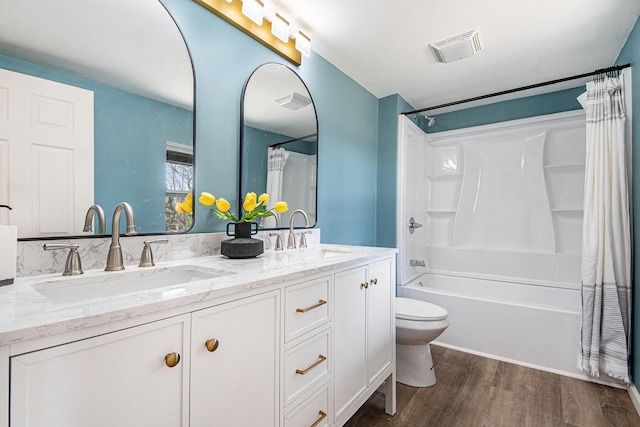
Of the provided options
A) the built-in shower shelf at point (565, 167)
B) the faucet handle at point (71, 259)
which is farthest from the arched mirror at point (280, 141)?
the built-in shower shelf at point (565, 167)

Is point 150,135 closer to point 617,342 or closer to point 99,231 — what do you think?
point 99,231

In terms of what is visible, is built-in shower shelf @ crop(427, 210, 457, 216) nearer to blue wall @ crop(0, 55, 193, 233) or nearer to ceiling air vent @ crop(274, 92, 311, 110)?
ceiling air vent @ crop(274, 92, 311, 110)

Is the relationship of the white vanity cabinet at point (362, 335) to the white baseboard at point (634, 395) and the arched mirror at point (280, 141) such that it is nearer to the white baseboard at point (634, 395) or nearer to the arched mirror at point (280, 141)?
the arched mirror at point (280, 141)

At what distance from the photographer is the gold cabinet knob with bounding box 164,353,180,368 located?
705 millimetres

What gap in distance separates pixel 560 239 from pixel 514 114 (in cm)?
131

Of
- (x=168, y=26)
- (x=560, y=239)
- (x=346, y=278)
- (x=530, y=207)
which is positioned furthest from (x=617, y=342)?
(x=168, y=26)

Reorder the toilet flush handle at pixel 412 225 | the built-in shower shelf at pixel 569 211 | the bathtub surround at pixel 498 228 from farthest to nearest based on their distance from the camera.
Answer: the toilet flush handle at pixel 412 225 < the built-in shower shelf at pixel 569 211 < the bathtub surround at pixel 498 228

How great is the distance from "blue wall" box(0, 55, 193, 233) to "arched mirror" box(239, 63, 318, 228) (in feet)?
1.24

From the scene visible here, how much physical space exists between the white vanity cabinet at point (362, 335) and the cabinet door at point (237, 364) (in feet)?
1.29

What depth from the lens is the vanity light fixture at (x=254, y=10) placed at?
155 cm

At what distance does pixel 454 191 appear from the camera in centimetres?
348

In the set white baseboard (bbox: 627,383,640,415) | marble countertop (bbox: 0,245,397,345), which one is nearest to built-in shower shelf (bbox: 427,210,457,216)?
white baseboard (bbox: 627,383,640,415)

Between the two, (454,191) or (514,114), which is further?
(454,191)

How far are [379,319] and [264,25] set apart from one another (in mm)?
1770
